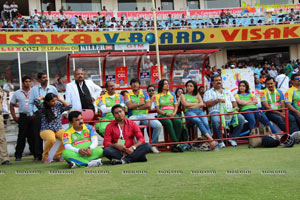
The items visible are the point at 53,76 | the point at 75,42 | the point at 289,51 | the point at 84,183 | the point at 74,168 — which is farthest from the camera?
the point at 289,51

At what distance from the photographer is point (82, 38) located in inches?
968

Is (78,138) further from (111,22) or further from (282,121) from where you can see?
(111,22)

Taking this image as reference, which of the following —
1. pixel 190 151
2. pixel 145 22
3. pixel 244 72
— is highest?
pixel 145 22

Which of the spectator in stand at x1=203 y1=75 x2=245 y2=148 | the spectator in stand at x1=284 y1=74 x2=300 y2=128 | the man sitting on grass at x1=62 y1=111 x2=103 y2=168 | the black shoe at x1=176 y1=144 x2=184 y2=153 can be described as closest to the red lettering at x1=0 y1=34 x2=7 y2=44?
the spectator in stand at x1=203 y1=75 x2=245 y2=148

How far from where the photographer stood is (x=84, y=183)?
17.1 ft

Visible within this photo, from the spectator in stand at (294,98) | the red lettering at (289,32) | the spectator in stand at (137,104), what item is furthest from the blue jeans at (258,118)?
the red lettering at (289,32)

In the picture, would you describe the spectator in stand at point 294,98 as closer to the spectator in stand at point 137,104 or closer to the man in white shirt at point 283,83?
the spectator in stand at point 137,104

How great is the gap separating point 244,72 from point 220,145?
501 centimetres

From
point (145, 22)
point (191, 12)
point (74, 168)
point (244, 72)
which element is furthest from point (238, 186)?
point (191, 12)

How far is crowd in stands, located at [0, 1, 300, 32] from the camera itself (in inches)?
991

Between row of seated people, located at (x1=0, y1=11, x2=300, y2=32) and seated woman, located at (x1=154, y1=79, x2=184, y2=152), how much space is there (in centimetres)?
1610

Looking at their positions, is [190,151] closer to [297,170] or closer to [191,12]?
[297,170]

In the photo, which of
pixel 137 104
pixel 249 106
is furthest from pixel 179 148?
pixel 249 106

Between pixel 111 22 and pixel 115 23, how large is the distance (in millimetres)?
773
